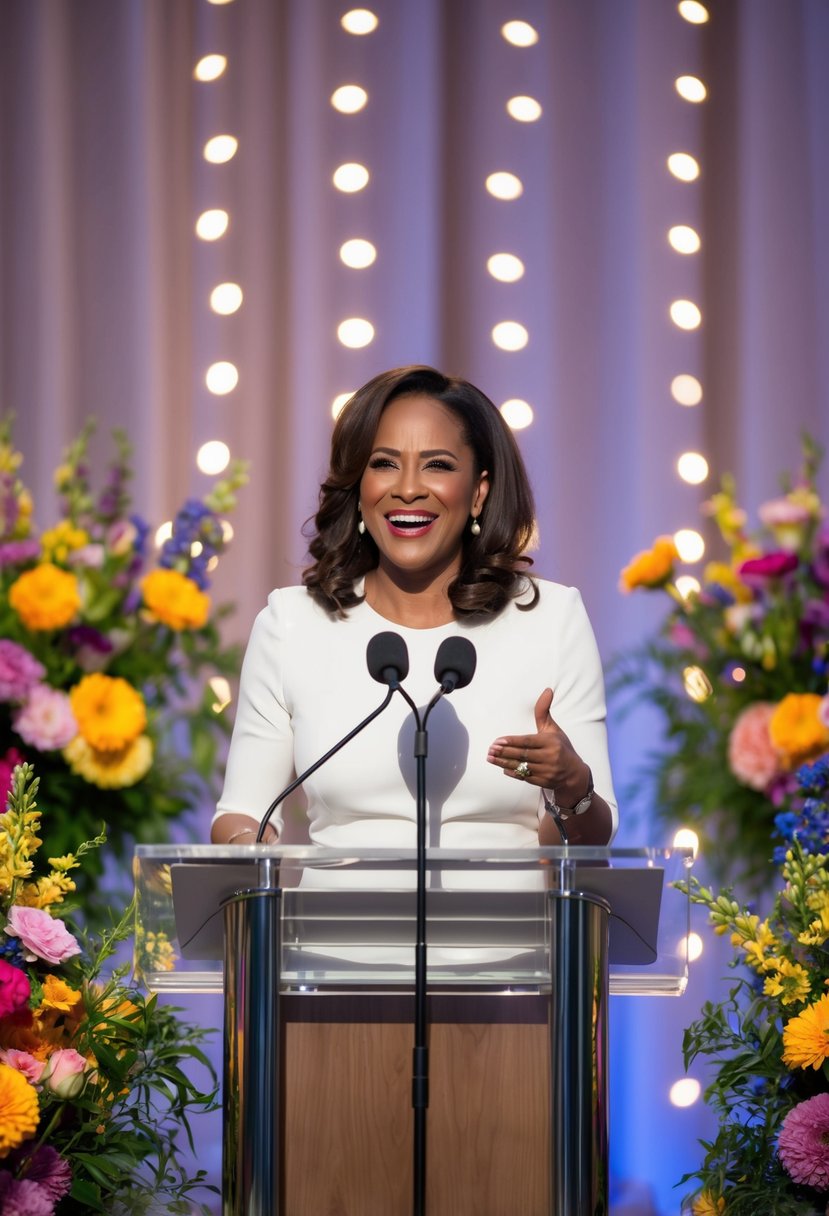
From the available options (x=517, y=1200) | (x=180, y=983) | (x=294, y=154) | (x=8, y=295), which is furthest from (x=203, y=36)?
(x=517, y=1200)

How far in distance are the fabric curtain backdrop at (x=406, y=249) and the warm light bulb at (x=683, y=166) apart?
0.03 meters

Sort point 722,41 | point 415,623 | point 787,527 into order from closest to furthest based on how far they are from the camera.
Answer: point 415,623 → point 787,527 → point 722,41

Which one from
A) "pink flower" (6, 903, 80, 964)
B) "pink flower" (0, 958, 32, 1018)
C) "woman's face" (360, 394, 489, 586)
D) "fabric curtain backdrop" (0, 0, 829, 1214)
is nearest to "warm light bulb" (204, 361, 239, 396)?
"fabric curtain backdrop" (0, 0, 829, 1214)

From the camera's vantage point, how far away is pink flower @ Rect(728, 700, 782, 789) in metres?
3.25

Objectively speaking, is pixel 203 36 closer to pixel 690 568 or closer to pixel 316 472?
pixel 316 472

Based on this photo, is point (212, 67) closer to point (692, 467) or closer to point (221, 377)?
point (221, 377)

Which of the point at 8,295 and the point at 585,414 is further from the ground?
the point at 8,295

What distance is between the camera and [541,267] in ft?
12.7

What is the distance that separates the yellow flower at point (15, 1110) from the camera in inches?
68.6

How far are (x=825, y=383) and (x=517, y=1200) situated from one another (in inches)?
103

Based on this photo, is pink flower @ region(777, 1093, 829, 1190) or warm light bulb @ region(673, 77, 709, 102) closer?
pink flower @ region(777, 1093, 829, 1190)

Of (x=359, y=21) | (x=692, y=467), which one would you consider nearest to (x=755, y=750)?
(x=692, y=467)

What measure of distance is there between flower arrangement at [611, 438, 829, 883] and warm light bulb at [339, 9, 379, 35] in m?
1.43

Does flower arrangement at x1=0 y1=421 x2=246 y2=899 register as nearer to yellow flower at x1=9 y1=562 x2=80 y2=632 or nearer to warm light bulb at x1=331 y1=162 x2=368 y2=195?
yellow flower at x1=9 y1=562 x2=80 y2=632
